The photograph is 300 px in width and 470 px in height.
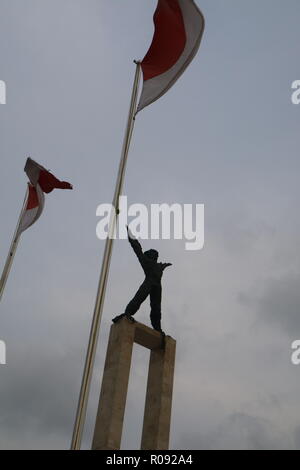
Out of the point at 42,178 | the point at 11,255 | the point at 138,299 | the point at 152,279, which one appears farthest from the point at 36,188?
the point at 138,299

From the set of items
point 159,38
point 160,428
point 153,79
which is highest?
point 159,38

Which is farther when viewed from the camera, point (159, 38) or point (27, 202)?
point (27, 202)

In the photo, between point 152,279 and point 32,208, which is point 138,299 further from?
point 32,208

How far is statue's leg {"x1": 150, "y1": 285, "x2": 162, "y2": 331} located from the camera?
1354cm

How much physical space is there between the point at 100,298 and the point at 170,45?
7118 mm

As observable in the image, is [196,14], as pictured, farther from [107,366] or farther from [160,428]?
[160,428]

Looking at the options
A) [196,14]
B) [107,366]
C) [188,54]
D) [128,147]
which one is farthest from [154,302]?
[196,14]

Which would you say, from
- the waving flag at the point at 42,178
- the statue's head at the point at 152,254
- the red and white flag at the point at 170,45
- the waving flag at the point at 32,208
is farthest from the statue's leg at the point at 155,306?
the waving flag at the point at 32,208

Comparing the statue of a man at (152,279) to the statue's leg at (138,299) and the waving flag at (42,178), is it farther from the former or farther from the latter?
the waving flag at (42,178)

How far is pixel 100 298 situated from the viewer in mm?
10508

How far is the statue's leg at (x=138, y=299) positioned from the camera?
42.2 ft
